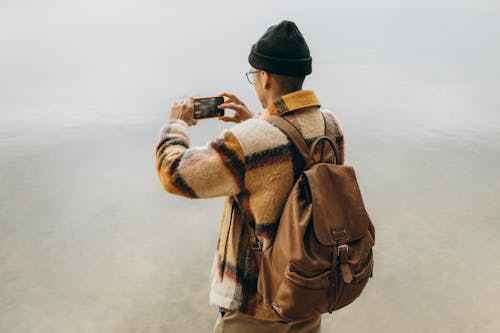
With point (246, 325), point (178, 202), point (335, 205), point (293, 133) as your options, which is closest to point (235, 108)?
point (293, 133)

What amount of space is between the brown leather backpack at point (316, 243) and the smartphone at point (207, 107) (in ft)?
1.09

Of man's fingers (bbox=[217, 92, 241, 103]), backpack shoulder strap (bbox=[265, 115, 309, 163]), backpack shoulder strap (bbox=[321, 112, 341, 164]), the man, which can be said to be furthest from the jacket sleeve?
man's fingers (bbox=[217, 92, 241, 103])

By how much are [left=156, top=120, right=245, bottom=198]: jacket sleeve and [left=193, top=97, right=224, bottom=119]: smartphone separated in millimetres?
283

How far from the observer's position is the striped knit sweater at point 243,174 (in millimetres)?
1274

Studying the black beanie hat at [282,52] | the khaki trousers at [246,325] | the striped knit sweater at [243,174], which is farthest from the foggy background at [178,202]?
the black beanie hat at [282,52]

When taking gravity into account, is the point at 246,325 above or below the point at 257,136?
below

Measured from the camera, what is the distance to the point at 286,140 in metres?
1.31

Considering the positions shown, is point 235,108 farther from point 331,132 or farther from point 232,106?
point 331,132

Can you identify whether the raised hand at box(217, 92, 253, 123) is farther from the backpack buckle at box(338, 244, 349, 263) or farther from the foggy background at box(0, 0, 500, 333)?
the foggy background at box(0, 0, 500, 333)

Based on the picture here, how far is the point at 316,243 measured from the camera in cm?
127

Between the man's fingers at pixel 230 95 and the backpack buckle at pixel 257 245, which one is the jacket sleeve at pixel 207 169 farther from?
the man's fingers at pixel 230 95

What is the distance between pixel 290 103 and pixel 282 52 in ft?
0.45

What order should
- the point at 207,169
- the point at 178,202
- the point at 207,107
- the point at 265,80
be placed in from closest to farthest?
1. the point at 207,169
2. the point at 265,80
3. the point at 207,107
4. the point at 178,202
